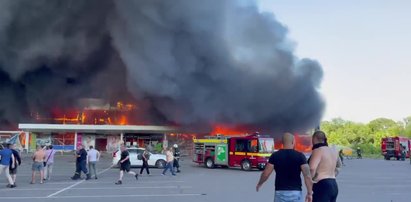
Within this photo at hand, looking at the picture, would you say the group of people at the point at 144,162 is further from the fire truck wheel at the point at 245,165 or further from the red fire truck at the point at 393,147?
the red fire truck at the point at 393,147

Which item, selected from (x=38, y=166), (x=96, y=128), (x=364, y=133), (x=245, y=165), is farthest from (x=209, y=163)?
(x=364, y=133)

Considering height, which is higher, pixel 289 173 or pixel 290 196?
pixel 289 173

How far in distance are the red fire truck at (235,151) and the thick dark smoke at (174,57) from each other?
13.5 m

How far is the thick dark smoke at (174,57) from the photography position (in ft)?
122

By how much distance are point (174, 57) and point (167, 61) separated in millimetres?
923

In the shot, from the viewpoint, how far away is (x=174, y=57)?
38188 millimetres

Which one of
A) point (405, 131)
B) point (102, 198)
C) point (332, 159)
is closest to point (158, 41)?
point (102, 198)

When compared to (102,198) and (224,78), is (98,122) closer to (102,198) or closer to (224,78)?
(224,78)

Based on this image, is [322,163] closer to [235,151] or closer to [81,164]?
[81,164]

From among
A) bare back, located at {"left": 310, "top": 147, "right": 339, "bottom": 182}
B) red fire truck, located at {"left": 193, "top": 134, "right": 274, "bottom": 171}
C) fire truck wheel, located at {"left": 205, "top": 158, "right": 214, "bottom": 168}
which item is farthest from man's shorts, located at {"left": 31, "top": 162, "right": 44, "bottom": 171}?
fire truck wheel, located at {"left": 205, "top": 158, "right": 214, "bottom": 168}

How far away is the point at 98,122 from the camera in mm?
50719

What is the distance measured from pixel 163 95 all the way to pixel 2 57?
1470cm

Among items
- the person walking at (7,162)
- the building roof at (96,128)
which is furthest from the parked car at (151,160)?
the building roof at (96,128)

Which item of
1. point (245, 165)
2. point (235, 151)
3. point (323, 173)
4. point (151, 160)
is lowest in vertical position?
point (245, 165)
